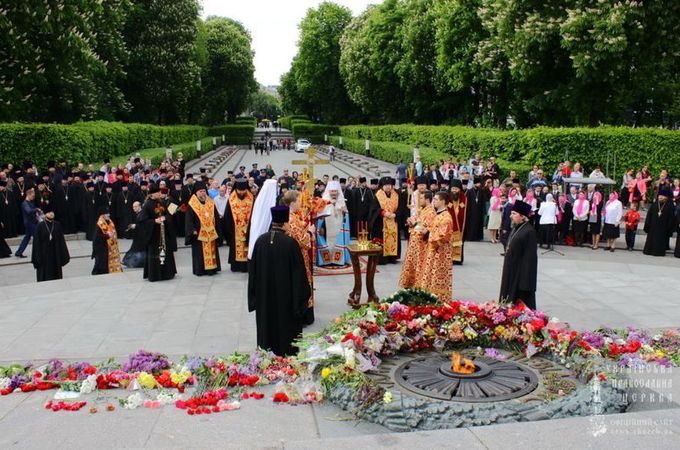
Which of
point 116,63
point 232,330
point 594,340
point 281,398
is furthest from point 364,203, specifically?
point 116,63

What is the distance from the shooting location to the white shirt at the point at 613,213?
17062 millimetres

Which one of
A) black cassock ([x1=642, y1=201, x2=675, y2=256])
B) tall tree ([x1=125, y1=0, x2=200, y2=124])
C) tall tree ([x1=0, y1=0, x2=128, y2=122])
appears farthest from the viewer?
tall tree ([x1=125, y1=0, x2=200, y2=124])

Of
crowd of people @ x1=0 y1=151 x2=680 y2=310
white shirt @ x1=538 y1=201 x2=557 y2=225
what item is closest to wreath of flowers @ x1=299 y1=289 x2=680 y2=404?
crowd of people @ x1=0 y1=151 x2=680 y2=310

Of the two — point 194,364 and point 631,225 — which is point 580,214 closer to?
point 631,225

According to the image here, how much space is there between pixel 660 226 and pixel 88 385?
1489cm

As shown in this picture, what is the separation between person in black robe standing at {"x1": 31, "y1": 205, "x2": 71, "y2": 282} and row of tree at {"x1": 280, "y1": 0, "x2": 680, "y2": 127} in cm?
2050

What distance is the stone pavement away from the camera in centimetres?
524

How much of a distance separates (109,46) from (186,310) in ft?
79.4

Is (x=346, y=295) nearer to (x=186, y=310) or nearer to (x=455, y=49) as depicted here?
(x=186, y=310)

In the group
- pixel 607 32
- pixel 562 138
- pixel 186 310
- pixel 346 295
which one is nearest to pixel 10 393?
pixel 186 310

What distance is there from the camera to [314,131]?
257ft

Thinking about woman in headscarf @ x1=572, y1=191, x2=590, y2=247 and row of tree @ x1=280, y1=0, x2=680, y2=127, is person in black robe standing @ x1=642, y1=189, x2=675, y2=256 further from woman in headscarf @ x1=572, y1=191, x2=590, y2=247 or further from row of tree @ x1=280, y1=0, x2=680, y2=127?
row of tree @ x1=280, y1=0, x2=680, y2=127

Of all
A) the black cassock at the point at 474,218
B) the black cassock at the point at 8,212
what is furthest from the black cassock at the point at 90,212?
the black cassock at the point at 474,218

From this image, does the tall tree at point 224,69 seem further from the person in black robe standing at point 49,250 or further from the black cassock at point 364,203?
the person in black robe standing at point 49,250
